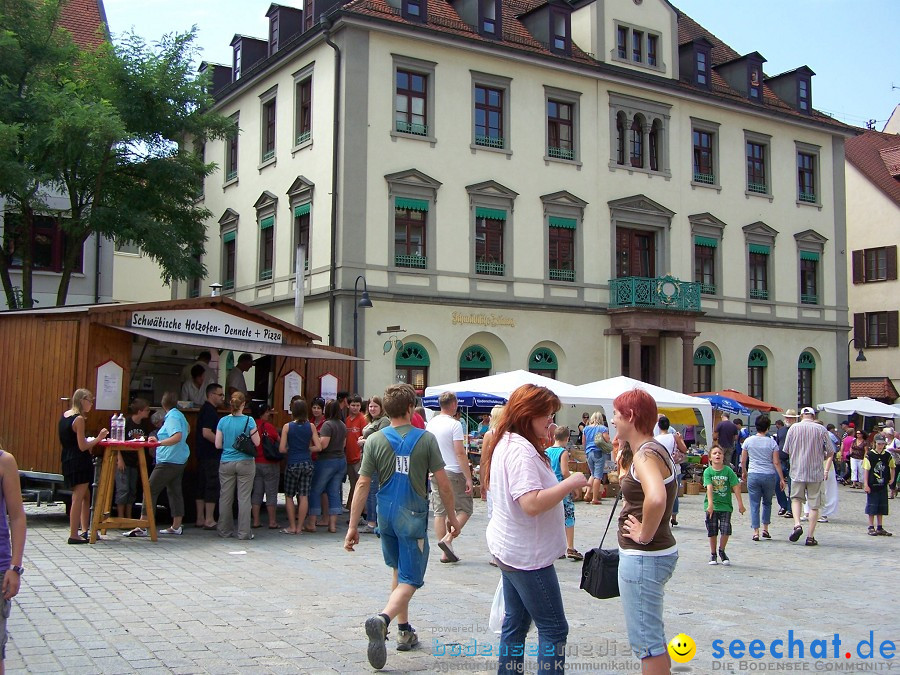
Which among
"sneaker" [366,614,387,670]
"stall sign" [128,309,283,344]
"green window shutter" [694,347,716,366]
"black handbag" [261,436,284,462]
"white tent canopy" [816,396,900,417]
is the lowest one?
"sneaker" [366,614,387,670]

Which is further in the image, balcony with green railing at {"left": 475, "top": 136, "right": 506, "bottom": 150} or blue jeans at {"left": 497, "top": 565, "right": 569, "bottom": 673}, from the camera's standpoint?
balcony with green railing at {"left": 475, "top": 136, "right": 506, "bottom": 150}

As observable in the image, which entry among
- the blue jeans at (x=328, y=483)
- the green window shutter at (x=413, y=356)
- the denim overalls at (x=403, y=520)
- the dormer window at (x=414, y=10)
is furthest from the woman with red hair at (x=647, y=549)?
the dormer window at (x=414, y=10)

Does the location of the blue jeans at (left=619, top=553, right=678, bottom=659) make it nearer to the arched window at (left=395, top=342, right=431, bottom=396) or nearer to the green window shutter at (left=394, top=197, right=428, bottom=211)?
the arched window at (left=395, top=342, right=431, bottom=396)

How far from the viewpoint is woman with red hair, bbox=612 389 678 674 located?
483 centimetres

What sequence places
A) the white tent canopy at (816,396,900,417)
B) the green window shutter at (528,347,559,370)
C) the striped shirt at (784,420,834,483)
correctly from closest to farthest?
the striped shirt at (784,420,834,483), the white tent canopy at (816,396,900,417), the green window shutter at (528,347,559,370)

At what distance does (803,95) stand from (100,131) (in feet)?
93.8

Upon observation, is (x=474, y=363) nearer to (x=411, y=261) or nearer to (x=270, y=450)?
(x=411, y=261)

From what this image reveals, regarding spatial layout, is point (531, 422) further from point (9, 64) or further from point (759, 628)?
point (9, 64)

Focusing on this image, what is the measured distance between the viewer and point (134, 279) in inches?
1508

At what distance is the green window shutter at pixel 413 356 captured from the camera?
91.9ft

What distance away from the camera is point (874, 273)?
44188 mm

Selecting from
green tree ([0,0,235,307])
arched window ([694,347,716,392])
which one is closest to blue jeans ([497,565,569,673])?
green tree ([0,0,235,307])

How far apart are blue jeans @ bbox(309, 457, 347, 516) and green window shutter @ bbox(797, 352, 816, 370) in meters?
27.8

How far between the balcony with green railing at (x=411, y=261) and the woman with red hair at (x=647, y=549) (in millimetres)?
23308
